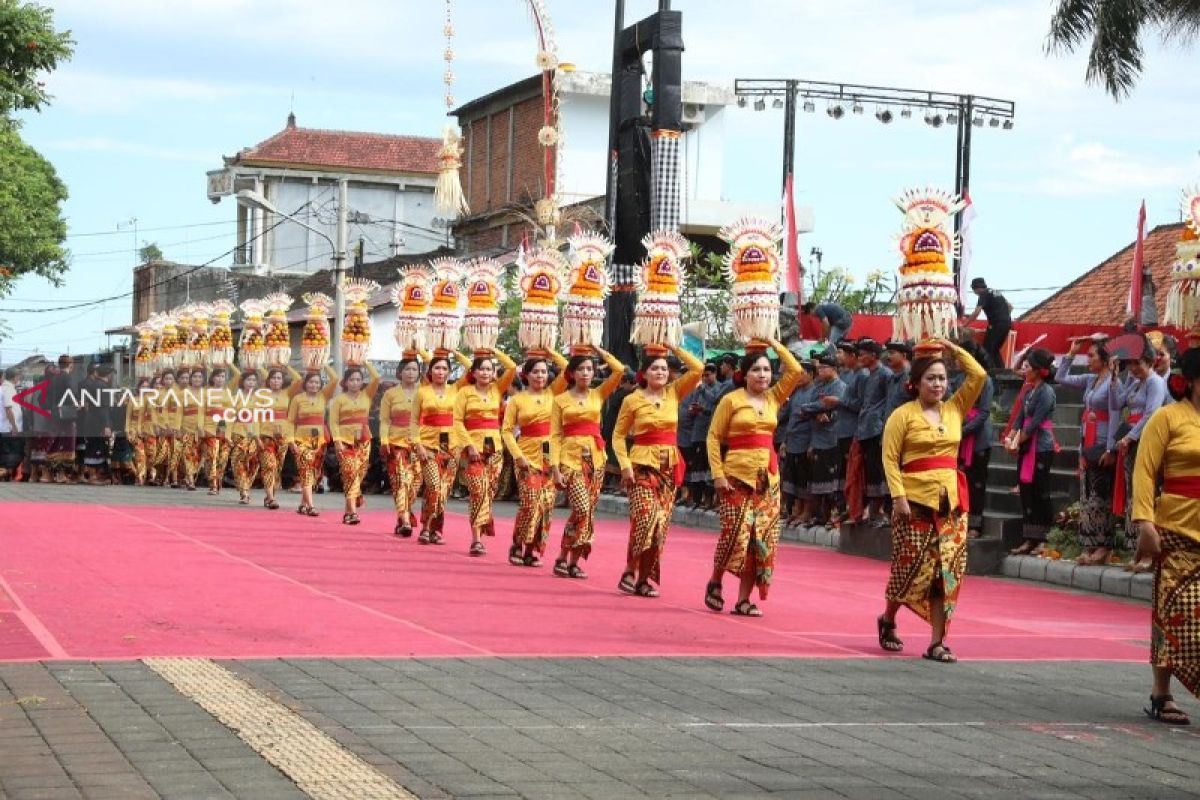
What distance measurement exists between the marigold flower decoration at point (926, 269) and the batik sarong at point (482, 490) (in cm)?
652

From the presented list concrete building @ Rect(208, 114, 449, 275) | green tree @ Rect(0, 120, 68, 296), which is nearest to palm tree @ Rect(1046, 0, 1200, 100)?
green tree @ Rect(0, 120, 68, 296)

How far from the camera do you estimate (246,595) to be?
1278 centimetres

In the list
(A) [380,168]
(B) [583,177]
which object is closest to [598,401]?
(B) [583,177]

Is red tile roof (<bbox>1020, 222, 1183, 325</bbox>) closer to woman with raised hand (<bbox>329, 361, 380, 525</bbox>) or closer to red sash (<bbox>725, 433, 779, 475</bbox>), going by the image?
woman with raised hand (<bbox>329, 361, 380, 525</bbox>)

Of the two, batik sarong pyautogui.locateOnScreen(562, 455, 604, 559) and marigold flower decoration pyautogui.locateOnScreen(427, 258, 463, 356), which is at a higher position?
marigold flower decoration pyautogui.locateOnScreen(427, 258, 463, 356)

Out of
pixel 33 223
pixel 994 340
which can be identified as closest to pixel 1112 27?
pixel 994 340

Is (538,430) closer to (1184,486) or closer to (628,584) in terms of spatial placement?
(628,584)

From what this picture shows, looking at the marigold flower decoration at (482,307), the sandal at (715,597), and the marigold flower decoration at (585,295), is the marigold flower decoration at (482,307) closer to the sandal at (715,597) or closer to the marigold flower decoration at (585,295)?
the marigold flower decoration at (585,295)

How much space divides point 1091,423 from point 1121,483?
2001 millimetres

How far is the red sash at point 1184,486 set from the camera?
28.3 ft

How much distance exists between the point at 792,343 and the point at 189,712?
15.0m

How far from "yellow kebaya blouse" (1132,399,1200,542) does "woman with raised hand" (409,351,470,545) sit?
9990 millimetres

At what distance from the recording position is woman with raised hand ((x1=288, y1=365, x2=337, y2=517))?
2145 centimetres

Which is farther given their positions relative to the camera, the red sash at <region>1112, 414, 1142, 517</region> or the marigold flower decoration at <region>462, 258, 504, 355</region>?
the marigold flower decoration at <region>462, 258, 504, 355</region>
